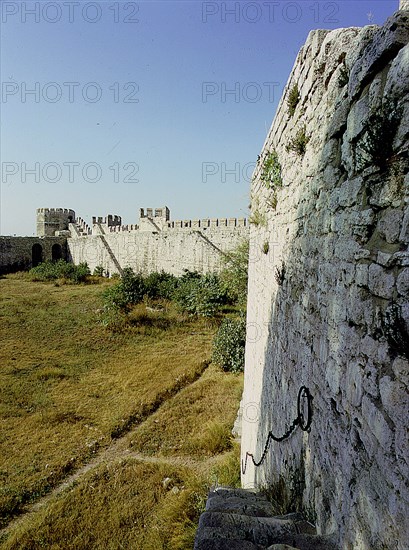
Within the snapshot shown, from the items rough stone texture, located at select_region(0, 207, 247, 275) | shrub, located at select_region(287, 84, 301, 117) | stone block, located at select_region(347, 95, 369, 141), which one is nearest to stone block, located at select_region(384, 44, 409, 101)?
stone block, located at select_region(347, 95, 369, 141)

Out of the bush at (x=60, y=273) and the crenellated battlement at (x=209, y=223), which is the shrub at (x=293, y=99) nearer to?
the crenellated battlement at (x=209, y=223)

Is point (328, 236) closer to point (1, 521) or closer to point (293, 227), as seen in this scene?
point (293, 227)

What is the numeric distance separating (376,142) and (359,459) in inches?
54.7

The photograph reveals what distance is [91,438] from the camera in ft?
27.8

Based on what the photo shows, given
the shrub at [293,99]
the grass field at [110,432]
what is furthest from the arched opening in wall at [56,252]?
the shrub at [293,99]

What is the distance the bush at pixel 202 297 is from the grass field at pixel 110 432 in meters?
1.44

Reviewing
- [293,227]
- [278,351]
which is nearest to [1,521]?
[278,351]

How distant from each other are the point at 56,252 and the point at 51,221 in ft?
13.2

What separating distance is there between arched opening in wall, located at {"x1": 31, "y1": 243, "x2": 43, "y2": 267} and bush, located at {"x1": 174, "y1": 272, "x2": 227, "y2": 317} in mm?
19387

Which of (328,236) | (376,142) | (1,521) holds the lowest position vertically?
(1,521)

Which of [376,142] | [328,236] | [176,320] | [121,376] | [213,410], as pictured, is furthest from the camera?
[176,320]

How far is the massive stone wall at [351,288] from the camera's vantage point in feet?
4.65

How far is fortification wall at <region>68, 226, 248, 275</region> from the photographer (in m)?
20.1

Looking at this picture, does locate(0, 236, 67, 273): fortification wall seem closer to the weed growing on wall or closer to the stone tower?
the stone tower
